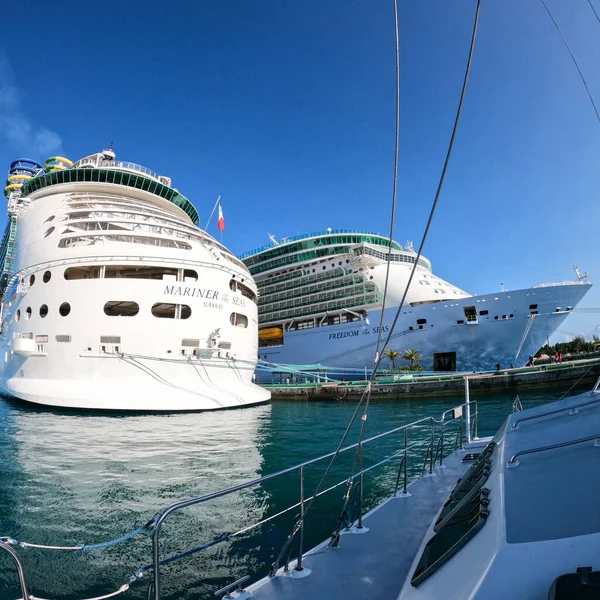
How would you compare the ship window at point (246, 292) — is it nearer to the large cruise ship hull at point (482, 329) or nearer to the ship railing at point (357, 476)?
the ship railing at point (357, 476)

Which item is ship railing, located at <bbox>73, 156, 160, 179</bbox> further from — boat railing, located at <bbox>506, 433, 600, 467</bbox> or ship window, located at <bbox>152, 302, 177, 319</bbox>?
boat railing, located at <bbox>506, 433, 600, 467</bbox>

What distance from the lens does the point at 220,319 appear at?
1770 centimetres

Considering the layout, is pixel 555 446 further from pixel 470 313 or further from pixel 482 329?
pixel 482 329

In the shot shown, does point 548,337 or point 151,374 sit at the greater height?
point 548,337

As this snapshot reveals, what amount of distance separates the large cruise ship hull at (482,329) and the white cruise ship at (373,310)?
0.07 metres

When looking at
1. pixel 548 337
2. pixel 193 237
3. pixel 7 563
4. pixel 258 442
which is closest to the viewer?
pixel 7 563

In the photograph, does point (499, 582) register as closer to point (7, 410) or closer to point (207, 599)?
point (207, 599)

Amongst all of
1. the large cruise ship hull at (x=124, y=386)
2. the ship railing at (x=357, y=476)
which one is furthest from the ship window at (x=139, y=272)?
the ship railing at (x=357, y=476)

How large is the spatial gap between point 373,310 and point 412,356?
5.71m

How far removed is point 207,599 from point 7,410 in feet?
54.1

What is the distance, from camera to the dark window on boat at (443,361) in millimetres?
30016

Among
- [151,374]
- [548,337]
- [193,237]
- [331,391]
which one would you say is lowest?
[331,391]

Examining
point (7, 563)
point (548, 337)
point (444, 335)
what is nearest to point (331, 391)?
point (444, 335)

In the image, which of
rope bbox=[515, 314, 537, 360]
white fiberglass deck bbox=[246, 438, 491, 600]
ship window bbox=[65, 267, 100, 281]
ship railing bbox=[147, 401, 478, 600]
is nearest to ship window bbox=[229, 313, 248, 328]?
ship window bbox=[65, 267, 100, 281]
